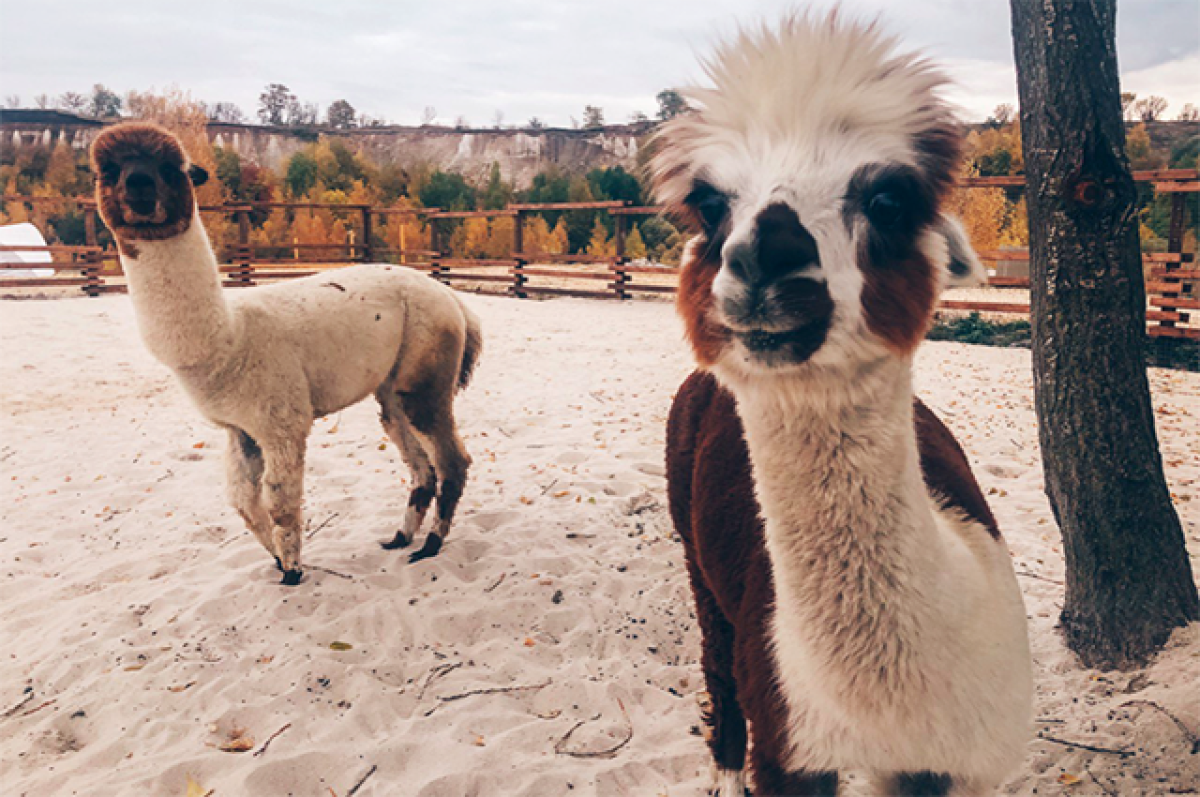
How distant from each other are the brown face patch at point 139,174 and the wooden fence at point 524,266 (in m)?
9.10

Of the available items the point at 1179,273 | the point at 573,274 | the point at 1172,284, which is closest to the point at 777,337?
the point at 1172,284

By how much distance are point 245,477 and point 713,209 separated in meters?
2.90

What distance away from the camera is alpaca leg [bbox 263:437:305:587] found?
125 inches

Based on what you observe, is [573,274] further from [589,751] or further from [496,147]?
[496,147]

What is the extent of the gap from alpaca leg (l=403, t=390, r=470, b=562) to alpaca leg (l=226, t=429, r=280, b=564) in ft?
2.61

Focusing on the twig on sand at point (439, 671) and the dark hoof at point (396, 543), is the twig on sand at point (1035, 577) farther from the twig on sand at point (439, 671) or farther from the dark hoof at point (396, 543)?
the dark hoof at point (396, 543)

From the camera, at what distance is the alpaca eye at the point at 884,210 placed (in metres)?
1.08

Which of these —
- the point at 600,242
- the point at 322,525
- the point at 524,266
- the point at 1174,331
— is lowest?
the point at 322,525

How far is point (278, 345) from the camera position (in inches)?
130

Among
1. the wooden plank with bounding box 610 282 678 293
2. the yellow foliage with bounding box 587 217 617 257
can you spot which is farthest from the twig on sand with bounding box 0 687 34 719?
the yellow foliage with bounding box 587 217 617 257

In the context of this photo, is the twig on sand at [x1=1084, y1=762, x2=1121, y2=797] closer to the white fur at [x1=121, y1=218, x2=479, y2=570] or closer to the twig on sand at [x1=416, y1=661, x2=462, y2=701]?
the twig on sand at [x1=416, y1=661, x2=462, y2=701]

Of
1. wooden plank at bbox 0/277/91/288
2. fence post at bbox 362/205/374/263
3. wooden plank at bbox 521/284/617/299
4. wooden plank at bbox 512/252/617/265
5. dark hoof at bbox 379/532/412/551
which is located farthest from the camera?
fence post at bbox 362/205/374/263

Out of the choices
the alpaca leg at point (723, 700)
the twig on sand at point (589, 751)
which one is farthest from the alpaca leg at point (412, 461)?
the alpaca leg at point (723, 700)

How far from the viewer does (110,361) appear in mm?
8133
